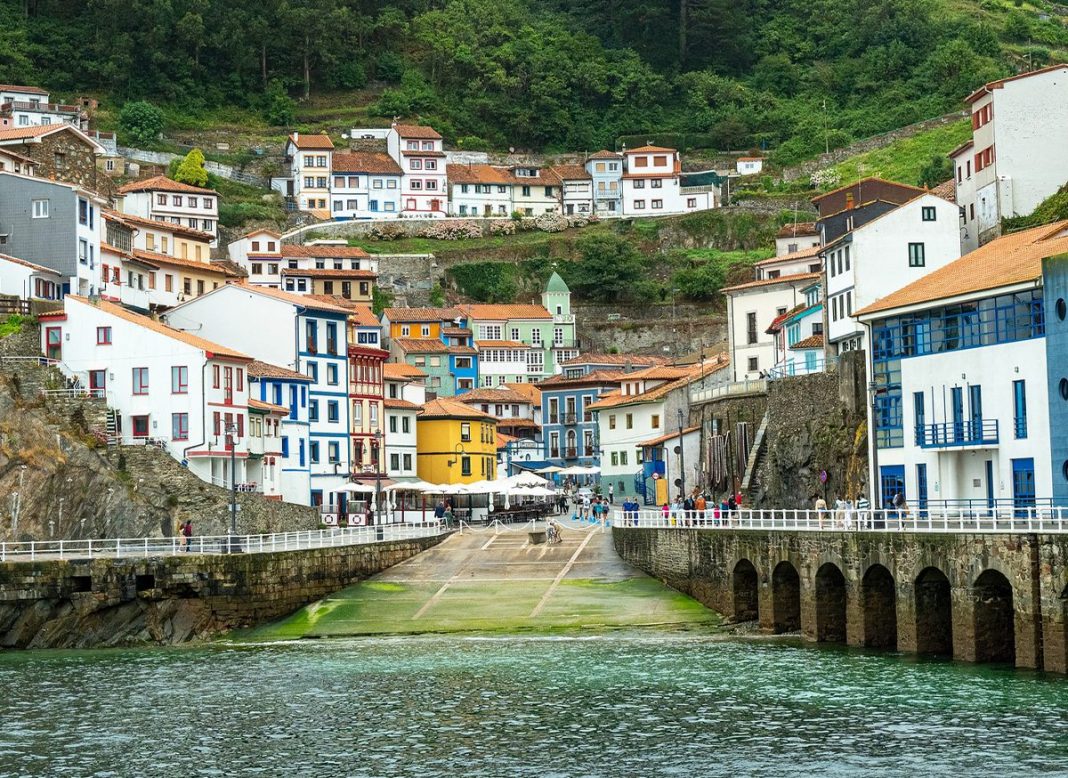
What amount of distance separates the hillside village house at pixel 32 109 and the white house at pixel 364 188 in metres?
22.0

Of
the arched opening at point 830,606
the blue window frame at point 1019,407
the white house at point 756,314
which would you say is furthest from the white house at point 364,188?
the arched opening at point 830,606

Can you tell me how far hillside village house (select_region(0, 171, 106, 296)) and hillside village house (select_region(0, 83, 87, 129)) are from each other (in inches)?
2132

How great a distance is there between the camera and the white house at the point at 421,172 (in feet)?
530

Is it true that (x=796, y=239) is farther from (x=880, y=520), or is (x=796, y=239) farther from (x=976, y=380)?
(x=880, y=520)

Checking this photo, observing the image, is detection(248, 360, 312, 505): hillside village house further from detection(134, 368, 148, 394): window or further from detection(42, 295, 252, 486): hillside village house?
detection(134, 368, 148, 394): window

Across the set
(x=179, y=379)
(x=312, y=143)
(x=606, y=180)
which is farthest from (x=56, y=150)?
(x=606, y=180)

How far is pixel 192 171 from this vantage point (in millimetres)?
151500

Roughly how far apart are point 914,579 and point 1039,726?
37.6 ft

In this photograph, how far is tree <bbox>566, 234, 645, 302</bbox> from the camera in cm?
14675

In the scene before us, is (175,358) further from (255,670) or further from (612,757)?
(612,757)

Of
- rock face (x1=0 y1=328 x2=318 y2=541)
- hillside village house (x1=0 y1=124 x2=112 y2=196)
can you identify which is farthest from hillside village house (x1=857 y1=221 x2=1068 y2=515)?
hillside village house (x1=0 y1=124 x2=112 y2=196)

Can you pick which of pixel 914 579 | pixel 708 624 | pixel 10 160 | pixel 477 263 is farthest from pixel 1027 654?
pixel 477 263

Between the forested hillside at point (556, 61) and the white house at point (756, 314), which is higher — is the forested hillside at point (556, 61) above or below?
above

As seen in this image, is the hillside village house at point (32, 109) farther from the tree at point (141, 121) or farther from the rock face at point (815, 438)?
the rock face at point (815, 438)
